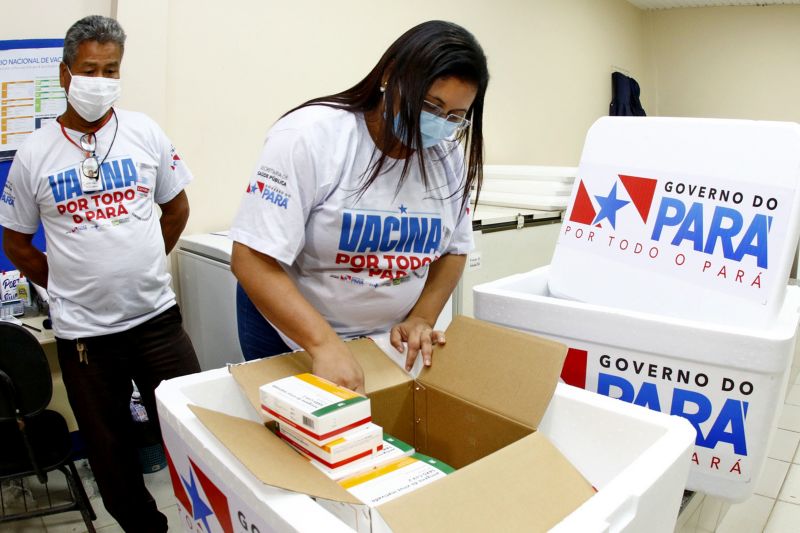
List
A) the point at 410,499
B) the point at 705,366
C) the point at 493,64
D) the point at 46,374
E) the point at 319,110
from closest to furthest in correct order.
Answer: the point at 410,499, the point at 705,366, the point at 319,110, the point at 46,374, the point at 493,64

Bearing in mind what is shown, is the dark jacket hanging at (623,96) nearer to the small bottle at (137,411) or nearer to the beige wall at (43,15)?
the beige wall at (43,15)

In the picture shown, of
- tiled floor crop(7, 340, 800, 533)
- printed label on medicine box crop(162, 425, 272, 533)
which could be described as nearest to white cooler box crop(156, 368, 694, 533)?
printed label on medicine box crop(162, 425, 272, 533)

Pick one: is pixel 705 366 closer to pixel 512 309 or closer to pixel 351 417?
pixel 512 309

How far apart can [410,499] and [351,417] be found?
171 mm

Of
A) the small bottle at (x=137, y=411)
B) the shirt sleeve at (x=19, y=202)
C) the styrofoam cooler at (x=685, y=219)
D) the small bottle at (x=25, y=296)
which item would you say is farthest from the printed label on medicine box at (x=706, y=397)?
the small bottle at (x=25, y=296)

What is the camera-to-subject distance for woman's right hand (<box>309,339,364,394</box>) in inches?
34.3

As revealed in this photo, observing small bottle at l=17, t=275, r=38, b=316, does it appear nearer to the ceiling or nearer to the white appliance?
the white appliance

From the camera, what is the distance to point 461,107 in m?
0.97

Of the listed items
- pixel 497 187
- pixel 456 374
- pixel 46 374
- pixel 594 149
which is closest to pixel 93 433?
pixel 46 374

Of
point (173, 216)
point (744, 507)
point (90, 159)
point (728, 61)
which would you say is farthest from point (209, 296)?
point (728, 61)

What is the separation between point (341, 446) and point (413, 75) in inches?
21.6

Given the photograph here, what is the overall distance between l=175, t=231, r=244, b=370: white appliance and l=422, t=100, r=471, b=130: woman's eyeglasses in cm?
127

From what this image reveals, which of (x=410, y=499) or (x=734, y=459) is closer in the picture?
(x=410, y=499)

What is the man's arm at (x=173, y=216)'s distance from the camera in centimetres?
199
